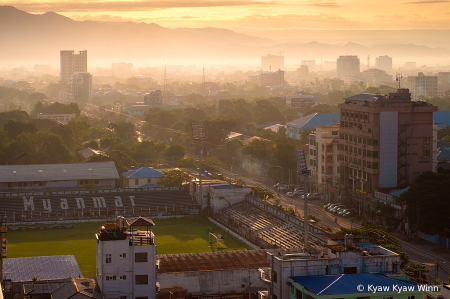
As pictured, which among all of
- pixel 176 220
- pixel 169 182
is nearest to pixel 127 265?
pixel 176 220

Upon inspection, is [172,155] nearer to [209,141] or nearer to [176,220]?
[209,141]

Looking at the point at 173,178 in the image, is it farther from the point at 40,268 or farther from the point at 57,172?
the point at 40,268

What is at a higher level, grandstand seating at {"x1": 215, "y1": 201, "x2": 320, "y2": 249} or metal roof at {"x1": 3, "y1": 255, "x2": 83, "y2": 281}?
metal roof at {"x1": 3, "y1": 255, "x2": 83, "y2": 281}

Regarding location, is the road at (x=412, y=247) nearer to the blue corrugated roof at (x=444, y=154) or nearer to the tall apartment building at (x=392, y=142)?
the tall apartment building at (x=392, y=142)

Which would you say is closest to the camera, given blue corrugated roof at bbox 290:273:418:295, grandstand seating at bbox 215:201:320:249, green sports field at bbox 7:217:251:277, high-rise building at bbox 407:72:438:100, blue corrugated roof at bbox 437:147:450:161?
blue corrugated roof at bbox 290:273:418:295

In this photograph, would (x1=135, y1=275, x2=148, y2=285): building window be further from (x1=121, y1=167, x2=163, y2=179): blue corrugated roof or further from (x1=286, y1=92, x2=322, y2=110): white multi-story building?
(x1=286, y1=92, x2=322, y2=110): white multi-story building

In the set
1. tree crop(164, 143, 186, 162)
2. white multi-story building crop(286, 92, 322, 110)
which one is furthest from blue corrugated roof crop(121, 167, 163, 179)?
white multi-story building crop(286, 92, 322, 110)

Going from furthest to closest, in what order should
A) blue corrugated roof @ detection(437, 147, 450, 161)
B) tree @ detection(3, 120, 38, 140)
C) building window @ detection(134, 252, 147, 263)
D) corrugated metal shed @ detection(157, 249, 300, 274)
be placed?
tree @ detection(3, 120, 38, 140), blue corrugated roof @ detection(437, 147, 450, 161), corrugated metal shed @ detection(157, 249, 300, 274), building window @ detection(134, 252, 147, 263)
